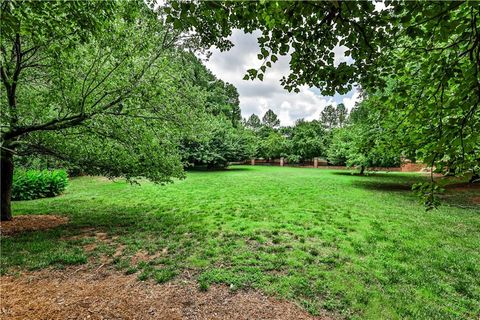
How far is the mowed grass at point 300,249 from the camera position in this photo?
10.9 ft

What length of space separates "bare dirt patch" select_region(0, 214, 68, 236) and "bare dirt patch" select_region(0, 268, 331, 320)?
2.74 meters

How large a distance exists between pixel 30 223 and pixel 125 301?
5.13 metres

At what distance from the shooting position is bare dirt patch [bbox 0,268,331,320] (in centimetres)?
288

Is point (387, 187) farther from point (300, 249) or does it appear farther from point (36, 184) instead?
point (36, 184)

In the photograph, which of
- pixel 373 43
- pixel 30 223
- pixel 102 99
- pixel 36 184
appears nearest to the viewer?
pixel 373 43

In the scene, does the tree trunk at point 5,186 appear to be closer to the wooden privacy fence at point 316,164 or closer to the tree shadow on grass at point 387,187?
the tree shadow on grass at point 387,187

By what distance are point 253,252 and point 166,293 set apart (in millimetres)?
1738

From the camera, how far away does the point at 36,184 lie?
10.4 m

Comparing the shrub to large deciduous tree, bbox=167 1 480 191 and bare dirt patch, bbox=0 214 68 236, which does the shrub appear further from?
large deciduous tree, bbox=167 1 480 191

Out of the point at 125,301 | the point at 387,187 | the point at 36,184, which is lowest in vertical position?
the point at 125,301

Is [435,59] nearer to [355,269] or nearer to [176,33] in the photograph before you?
[355,269]

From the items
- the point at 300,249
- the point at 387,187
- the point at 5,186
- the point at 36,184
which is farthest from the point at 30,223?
the point at 387,187

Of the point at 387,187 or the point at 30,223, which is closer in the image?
the point at 30,223

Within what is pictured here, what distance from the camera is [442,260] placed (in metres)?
4.33
